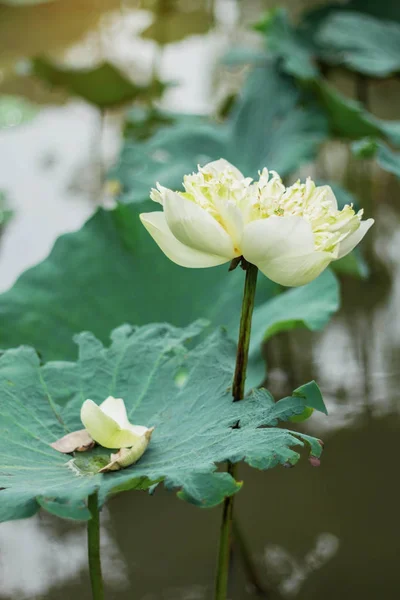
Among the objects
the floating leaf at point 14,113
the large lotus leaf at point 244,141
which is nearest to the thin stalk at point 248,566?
the large lotus leaf at point 244,141

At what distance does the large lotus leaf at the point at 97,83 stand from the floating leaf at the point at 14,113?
253mm

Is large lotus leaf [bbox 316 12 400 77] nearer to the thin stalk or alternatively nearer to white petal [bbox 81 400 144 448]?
the thin stalk

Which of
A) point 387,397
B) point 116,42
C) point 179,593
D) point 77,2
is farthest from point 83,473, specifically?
point 77,2

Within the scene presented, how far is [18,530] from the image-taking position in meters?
1.20

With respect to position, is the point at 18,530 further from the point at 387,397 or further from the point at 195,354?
the point at 387,397

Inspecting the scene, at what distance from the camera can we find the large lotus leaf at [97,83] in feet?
7.20

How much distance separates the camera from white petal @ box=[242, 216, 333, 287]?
1.92 feet

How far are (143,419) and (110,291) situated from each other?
359 millimetres

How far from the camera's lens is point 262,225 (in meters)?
0.58

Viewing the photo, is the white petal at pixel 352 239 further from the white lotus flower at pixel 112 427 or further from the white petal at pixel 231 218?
the white lotus flower at pixel 112 427

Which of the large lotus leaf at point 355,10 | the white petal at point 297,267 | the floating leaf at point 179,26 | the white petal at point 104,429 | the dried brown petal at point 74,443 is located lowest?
the dried brown petal at point 74,443

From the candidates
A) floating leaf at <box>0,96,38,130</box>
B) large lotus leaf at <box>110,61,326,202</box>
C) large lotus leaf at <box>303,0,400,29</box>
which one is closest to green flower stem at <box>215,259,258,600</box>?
large lotus leaf at <box>110,61,326,202</box>

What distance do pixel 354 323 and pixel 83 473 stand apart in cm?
112

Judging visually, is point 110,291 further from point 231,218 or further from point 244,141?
point 244,141
